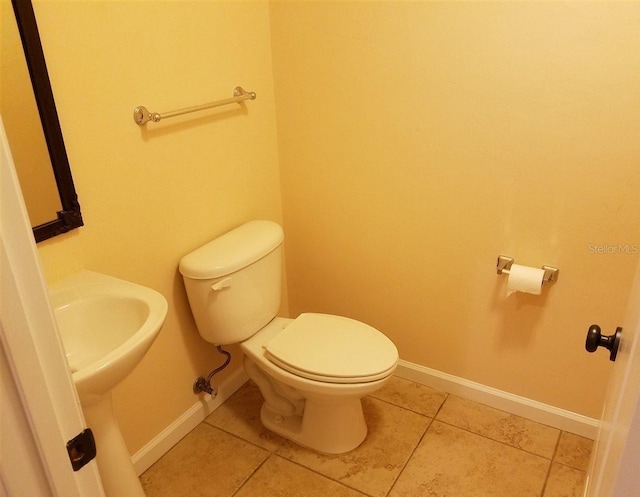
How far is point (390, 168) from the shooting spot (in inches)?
78.2

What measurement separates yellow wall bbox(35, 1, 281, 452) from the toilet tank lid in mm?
70

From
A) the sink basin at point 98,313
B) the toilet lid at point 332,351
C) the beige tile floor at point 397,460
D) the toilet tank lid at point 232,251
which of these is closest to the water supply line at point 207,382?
the beige tile floor at point 397,460

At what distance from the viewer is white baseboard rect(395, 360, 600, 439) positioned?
1967 millimetres

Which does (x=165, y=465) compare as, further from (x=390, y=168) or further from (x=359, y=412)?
(x=390, y=168)

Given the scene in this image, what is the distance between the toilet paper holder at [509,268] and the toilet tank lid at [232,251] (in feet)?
2.64

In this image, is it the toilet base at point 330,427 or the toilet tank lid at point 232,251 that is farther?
the toilet base at point 330,427

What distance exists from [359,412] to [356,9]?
1.45m

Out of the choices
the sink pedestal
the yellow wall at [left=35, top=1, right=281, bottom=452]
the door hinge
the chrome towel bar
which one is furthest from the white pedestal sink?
the door hinge

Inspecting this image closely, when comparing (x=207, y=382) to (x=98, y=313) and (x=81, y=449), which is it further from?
(x=81, y=449)

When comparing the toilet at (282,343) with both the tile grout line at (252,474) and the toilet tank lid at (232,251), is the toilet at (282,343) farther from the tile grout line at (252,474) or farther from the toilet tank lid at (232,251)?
the tile grout line at (252,474)

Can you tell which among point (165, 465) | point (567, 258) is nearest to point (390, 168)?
point (567, 258)

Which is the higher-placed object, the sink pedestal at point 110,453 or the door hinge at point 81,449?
the door hinge at point 81,449

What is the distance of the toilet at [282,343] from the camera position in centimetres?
174

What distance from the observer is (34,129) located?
1.34 m
